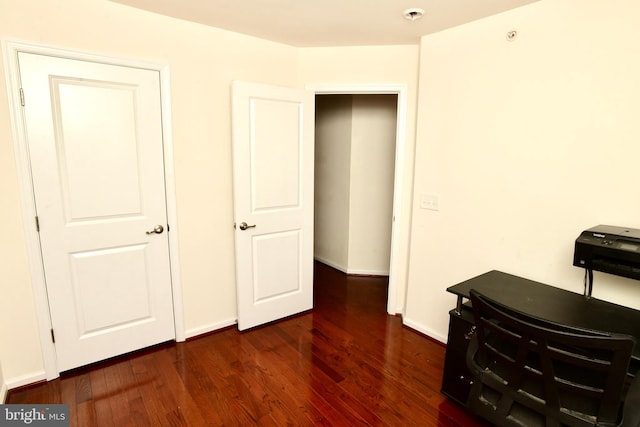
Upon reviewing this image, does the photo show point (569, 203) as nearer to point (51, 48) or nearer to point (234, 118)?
point (234, 118)

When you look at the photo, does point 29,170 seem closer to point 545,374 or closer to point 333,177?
point 545,374

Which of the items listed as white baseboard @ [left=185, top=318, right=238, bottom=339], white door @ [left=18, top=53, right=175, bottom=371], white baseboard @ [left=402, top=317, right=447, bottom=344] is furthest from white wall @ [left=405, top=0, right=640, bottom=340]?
white door @ [left=18, top=53, right=175, bottom=371]

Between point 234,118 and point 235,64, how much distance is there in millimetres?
432

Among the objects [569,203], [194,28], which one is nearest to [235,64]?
[194,28]

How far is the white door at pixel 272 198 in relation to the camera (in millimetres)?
2646

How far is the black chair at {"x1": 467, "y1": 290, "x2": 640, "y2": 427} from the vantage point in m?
1.13

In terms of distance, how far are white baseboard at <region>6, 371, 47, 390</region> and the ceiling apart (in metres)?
2.37

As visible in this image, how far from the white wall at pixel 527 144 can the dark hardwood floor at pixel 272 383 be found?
56cm

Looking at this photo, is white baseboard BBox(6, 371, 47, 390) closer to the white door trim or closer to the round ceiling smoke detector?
the white door trim

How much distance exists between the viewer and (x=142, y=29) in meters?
2.22

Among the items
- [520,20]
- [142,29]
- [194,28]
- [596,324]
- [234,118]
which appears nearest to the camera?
[596,324]

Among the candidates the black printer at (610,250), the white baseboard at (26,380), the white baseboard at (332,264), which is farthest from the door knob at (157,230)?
the black printer at (610,250)

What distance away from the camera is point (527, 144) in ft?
6.87

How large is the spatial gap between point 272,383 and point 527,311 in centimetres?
156
